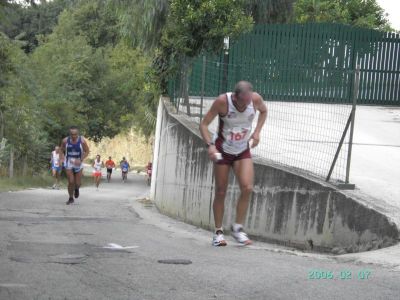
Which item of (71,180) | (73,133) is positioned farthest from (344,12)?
(73,133)

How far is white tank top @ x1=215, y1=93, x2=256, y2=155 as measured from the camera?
8.67 m

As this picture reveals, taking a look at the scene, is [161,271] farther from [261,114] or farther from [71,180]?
[71,180]

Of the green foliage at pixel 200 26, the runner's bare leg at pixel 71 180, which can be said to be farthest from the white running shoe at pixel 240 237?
the green foliage at pixel 200 26

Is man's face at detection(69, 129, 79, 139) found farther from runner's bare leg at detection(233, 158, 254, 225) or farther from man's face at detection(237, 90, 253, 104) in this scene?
man's face at detection(237, 90, 253, 104)

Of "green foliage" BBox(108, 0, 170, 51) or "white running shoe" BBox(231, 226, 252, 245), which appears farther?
"green foliage" BBox(108, 0, 170, 51)

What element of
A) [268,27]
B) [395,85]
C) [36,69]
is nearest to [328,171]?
[268,27]

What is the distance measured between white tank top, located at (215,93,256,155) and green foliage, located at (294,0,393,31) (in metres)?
33.0

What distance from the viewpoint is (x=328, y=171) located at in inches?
425

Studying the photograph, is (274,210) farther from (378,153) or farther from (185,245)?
(378,153)

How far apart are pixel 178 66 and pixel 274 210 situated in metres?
8.74

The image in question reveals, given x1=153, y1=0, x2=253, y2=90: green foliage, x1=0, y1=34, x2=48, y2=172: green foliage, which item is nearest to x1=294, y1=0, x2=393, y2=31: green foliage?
x1=0, y1=34, x2=48, y2=172: green foliage

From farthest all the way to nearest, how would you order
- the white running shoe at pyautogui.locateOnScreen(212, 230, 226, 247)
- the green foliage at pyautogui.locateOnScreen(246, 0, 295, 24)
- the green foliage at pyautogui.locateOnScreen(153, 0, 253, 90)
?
the green foliage at pyautogui.locateOnScreen(246, 0, 295, 24) → the green foliage at pyautogui.locateOnScreen(153, 0, 253, 90) → the white running shoe at pyautogui.locateOnScreen(212, 230, 226, 247)

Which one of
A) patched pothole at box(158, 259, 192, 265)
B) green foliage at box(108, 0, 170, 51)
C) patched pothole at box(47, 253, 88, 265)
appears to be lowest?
patched pothole at box(47, 253, 88, 265)

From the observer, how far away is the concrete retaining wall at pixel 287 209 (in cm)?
927
